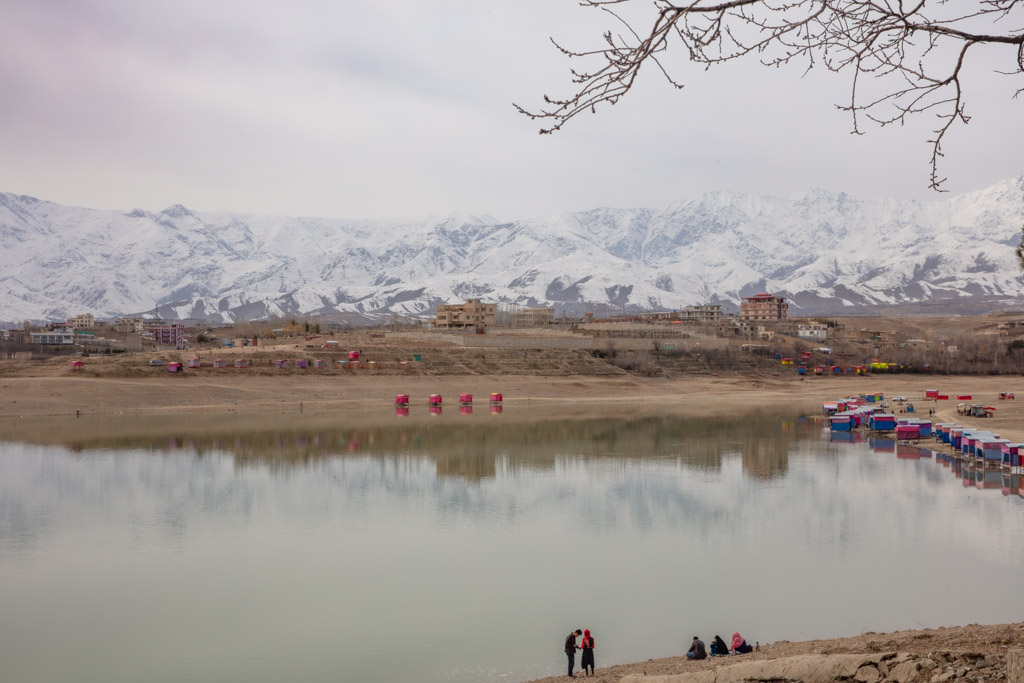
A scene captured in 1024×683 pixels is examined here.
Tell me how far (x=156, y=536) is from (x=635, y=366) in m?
85.7

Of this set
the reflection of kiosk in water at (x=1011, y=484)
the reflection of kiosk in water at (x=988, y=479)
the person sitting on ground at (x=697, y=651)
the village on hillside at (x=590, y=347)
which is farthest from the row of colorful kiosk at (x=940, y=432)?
the village on hillside at (x=590, y=347)

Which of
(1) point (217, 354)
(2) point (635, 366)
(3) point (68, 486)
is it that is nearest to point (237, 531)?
(3) point (68, 486)

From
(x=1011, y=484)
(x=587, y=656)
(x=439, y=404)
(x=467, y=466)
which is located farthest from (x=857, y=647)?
(x=439, y=404)

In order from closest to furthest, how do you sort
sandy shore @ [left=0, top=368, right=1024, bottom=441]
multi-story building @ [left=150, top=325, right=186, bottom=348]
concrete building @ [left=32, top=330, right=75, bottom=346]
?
sandy shore @ [left=0, top=368, right=1024, bottom=441] < concrete building @ [left=32, top=330, right=75, bottom=346] < multi-story building @ [left=150, top=325, right=186, bottom=348]

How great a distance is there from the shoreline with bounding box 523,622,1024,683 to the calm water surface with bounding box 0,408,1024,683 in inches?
43.4

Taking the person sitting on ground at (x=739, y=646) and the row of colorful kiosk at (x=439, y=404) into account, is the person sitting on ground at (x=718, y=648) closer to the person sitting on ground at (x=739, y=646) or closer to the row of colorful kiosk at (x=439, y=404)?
the person sitting on ground at (x=739, y=646)

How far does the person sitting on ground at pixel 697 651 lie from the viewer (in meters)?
17.1

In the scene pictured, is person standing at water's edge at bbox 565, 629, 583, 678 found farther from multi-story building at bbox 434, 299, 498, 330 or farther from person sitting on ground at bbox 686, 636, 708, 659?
multi-story building at bbox 434, 299, 498, 330

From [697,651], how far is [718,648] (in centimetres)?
50

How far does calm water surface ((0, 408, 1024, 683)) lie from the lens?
62.8 ft

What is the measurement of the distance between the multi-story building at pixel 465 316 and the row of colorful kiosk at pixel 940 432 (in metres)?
84.9

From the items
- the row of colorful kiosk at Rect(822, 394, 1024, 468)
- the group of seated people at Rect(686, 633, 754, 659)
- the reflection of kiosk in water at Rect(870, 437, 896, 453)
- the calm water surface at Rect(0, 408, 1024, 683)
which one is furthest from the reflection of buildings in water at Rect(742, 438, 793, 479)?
the group of seated people at Rect(686, 633, 754, 659)

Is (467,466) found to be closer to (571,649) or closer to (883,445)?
(883,445)

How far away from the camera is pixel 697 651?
1719 cm
